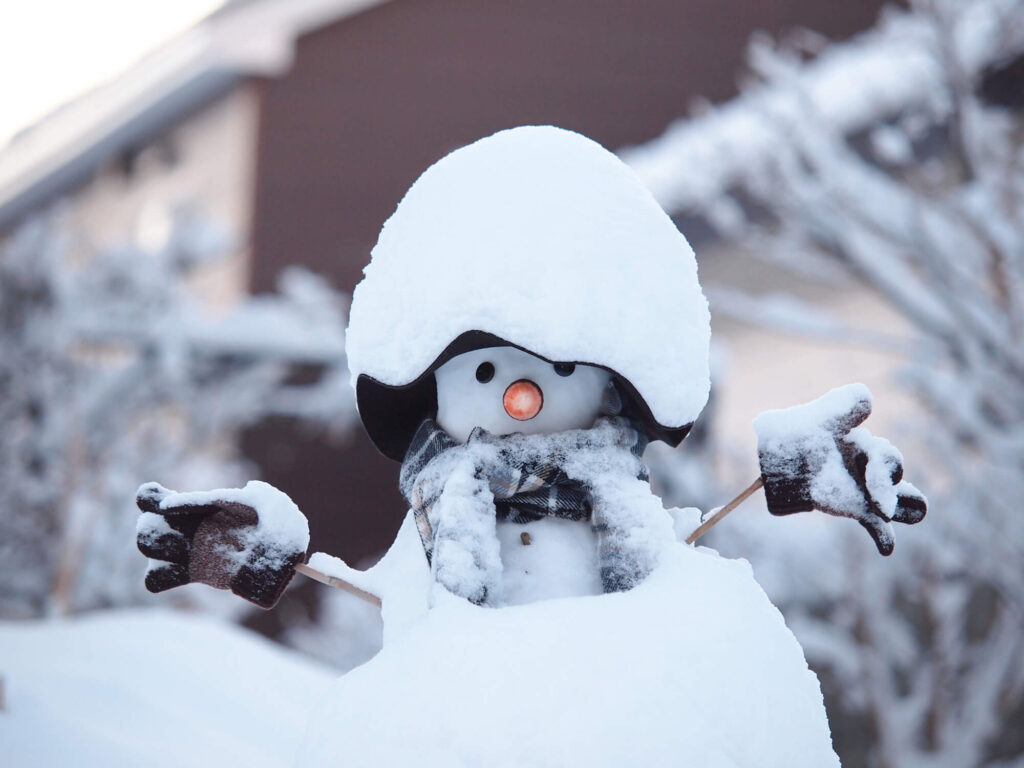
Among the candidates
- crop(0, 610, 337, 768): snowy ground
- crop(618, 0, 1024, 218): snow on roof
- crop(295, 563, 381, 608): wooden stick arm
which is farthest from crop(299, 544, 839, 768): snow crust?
crop(618, 0, 1024, 218): snow on roof

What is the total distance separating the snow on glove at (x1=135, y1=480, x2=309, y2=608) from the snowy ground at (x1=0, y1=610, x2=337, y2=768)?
2.15 ft

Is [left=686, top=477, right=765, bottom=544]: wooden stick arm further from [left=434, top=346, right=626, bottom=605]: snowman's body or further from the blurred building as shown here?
the blurred building

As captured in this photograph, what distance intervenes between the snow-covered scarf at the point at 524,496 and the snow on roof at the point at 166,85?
7.40 meters

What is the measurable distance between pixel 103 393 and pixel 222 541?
14.7 ft

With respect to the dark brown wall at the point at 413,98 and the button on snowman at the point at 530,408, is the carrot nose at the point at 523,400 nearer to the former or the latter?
the button on snowman at the point at 530,408

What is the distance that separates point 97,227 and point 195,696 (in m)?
9.13

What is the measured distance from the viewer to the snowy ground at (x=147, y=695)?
2.10 m

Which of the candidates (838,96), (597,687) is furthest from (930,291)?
(597,687)

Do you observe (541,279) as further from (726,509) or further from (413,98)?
(413,98)

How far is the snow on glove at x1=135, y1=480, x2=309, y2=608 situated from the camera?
1501mm

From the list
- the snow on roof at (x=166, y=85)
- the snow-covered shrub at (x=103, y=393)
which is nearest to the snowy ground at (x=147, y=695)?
the snow-covered shrub at (x=103, y=393)

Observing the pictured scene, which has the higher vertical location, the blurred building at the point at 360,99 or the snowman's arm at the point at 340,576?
the snowman's arm at the point at 340,576

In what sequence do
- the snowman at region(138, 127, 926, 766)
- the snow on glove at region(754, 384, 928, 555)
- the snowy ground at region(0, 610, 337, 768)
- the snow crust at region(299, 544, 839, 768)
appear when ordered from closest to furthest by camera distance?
the snow crust at region(299, 544, 839, 768) → the snowman at region(138, 127, 926, 766) → the snow on glove at region(754, 384, 928, 555) → the snowy ground at region(0, 610, 337, 768)

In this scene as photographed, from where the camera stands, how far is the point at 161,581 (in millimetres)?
1519
